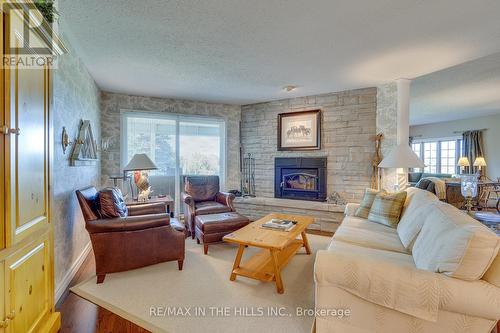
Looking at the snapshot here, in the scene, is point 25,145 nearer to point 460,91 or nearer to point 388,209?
point 388,209

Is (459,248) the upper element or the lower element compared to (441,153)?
lower

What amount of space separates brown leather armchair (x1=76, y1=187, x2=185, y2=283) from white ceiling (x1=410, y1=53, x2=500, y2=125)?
432 cm

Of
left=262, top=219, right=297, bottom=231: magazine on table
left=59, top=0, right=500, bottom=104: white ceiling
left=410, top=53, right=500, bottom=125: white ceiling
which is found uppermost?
left=410, top=53, right=500, bottom=125: white ceiling

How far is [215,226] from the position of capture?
10.5ft

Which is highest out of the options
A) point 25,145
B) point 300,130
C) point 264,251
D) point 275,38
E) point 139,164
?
point 275,38

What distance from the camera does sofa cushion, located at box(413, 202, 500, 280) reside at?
127cm

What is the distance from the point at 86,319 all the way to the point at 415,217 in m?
2.94

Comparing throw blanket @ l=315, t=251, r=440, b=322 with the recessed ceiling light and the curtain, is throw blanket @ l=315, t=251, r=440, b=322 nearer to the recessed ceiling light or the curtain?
the recessed ceiling light

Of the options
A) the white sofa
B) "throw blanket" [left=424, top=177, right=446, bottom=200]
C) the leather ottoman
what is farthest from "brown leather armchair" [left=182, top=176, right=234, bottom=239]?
"throw blanket" [left=424, top=177, right=446, bottom=200]

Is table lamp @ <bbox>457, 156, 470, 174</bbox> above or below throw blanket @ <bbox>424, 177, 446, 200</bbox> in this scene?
above

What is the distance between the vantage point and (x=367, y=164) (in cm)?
417

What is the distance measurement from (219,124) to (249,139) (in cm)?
73

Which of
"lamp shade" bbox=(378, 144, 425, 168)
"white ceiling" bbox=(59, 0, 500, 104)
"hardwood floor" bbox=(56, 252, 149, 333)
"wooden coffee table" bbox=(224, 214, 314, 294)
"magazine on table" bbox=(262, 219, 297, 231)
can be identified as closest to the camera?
"hardwood floor" bbox=(56, 252, 149, 333)

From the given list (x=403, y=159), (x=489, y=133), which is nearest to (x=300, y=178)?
(x=403, y=159)
